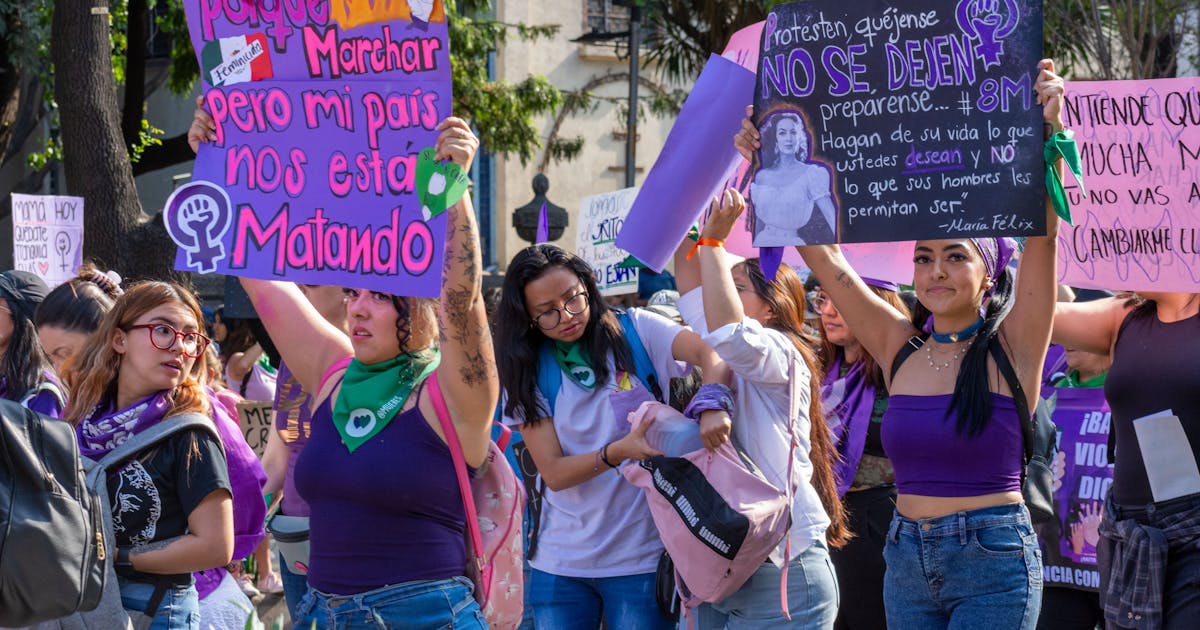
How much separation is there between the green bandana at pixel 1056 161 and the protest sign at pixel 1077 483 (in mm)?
2278

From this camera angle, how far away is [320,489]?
11.9 ft

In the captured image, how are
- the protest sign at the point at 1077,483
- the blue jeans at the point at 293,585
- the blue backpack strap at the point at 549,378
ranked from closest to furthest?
the blue backpack strap at the point at 549,378
the blue jeans at the point at 293,585
the protest sign at the point at 1077,483

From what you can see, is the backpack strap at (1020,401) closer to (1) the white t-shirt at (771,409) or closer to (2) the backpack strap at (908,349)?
(2) the backpack strap at (908,349)

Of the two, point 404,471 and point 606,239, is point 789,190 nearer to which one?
point 404,471

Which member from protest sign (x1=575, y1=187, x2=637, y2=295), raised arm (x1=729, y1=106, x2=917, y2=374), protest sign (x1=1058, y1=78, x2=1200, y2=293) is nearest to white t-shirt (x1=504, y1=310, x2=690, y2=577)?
raised arm (x1=729, y1=106, x2=917, y2=374)

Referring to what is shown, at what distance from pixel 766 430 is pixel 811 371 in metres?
0.41

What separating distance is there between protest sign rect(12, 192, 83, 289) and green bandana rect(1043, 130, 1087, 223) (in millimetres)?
6484

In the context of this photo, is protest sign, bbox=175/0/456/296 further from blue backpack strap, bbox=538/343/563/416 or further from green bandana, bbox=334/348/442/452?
blue backpack strap, bbox=538/343/563/416

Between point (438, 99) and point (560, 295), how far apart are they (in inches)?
44.6

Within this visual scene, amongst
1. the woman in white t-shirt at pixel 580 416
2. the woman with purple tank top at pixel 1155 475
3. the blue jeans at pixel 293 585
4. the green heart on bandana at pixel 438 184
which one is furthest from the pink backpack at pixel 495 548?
the woman with purple tank top at pixel 1155 475

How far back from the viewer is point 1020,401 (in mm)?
4059

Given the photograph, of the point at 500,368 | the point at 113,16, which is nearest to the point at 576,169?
the point at 113,16

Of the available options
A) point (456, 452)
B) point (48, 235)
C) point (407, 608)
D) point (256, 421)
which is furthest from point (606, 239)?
point (407, 608)

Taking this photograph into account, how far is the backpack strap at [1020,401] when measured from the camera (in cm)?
406
